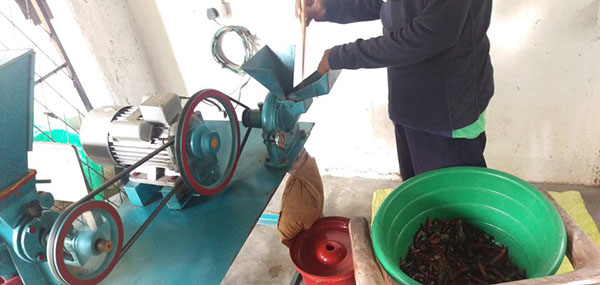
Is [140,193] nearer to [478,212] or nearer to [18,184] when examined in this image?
[18,184]

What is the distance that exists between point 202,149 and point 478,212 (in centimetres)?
85

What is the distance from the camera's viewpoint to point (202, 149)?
1.15 metres

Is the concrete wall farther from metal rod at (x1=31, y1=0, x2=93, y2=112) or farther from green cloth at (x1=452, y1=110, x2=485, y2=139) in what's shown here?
green cloth at (x1=452, y1=110, x2=485, y2=139)

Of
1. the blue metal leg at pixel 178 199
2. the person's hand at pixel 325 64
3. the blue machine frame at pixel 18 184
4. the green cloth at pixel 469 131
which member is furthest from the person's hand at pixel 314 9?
the blue machine frame at pixel 18 184

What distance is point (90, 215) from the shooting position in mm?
889

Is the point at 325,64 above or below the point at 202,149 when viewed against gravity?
above

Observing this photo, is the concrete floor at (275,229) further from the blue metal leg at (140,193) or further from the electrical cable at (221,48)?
the electrical cable at (221,48)

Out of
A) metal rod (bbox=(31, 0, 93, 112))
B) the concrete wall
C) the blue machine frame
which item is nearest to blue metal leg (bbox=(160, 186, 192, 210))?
the blue machine frame

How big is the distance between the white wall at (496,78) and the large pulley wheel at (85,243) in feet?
3.19

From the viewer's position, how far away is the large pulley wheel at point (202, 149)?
1.06 m

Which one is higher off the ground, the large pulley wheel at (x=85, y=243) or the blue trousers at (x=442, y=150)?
the large pulley wheel at (x=85, y=243)

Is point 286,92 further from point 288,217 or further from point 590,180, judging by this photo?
point 590,180

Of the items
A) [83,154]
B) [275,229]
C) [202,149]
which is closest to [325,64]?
[202,149]

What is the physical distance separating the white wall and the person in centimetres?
54
